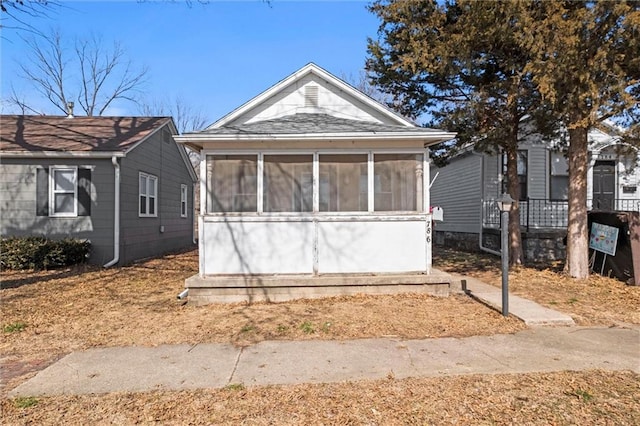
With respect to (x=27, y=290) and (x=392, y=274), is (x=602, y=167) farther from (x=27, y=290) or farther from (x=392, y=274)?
(x=27, y=290)

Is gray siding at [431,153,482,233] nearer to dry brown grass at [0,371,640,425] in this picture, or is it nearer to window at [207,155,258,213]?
window at [207,155,258,213]

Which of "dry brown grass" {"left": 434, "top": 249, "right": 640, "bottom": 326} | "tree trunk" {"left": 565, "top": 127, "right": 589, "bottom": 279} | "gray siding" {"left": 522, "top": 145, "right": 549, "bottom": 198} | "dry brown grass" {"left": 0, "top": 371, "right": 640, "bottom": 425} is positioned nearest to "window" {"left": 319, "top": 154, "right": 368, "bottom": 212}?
"dry brown grass" {"left": 434, "top": 249, "right": 640, "bottom": 326}

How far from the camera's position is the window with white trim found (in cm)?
1178

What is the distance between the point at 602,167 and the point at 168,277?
15.0 m

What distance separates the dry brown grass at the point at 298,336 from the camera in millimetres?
3393

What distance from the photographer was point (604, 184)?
47.7 ft

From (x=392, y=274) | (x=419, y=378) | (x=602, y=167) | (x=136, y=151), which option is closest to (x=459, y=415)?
(x=419, y=378)

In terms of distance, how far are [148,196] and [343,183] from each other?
9.10 m

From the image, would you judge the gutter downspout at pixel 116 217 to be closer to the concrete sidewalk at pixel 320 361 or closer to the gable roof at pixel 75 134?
the gable roof at pixel 75 134

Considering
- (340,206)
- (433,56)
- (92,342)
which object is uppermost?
(433,56)

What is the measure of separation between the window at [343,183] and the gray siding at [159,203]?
7414 mm

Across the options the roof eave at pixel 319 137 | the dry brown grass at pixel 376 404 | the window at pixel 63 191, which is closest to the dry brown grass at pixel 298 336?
the dry brown grass at pixel 376 404

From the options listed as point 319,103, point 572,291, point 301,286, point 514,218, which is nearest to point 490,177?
point 514,218

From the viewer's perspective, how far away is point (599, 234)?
32.5ft
